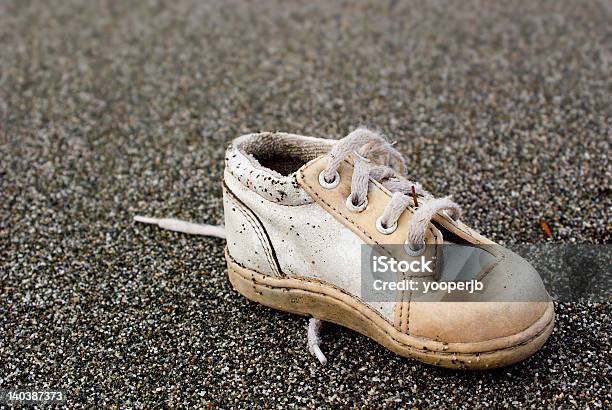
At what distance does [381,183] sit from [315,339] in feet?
1.07

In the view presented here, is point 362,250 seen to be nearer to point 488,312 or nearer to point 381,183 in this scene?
point 381,183

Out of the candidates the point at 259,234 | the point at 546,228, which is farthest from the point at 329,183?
the point at 546,228

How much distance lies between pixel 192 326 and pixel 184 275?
18 cm

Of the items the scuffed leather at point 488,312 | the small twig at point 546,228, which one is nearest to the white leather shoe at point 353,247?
the scuffed leather at point 488,312

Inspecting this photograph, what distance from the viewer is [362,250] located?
1304 mm

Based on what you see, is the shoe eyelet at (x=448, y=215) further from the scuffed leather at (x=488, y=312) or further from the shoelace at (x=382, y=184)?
the scuffed leather at (x=488, y=312)

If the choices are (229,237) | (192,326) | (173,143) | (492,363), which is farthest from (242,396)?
(173,143)

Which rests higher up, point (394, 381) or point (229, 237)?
point (229, 237)

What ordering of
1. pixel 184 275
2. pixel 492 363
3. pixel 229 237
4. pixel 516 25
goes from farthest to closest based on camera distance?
1. pixel 516 25
2. pixel 184 275
3. pixel 229 237
4. pixel 492 363

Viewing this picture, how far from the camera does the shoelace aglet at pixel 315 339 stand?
1346 millimetres

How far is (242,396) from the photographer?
1296 millimetres

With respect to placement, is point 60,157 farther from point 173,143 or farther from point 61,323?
point 61,323

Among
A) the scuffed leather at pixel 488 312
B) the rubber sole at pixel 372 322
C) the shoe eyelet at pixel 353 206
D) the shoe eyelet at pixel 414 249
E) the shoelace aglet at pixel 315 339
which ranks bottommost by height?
the shoelace aglet at pixel 315 339

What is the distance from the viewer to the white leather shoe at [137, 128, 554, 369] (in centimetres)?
124
